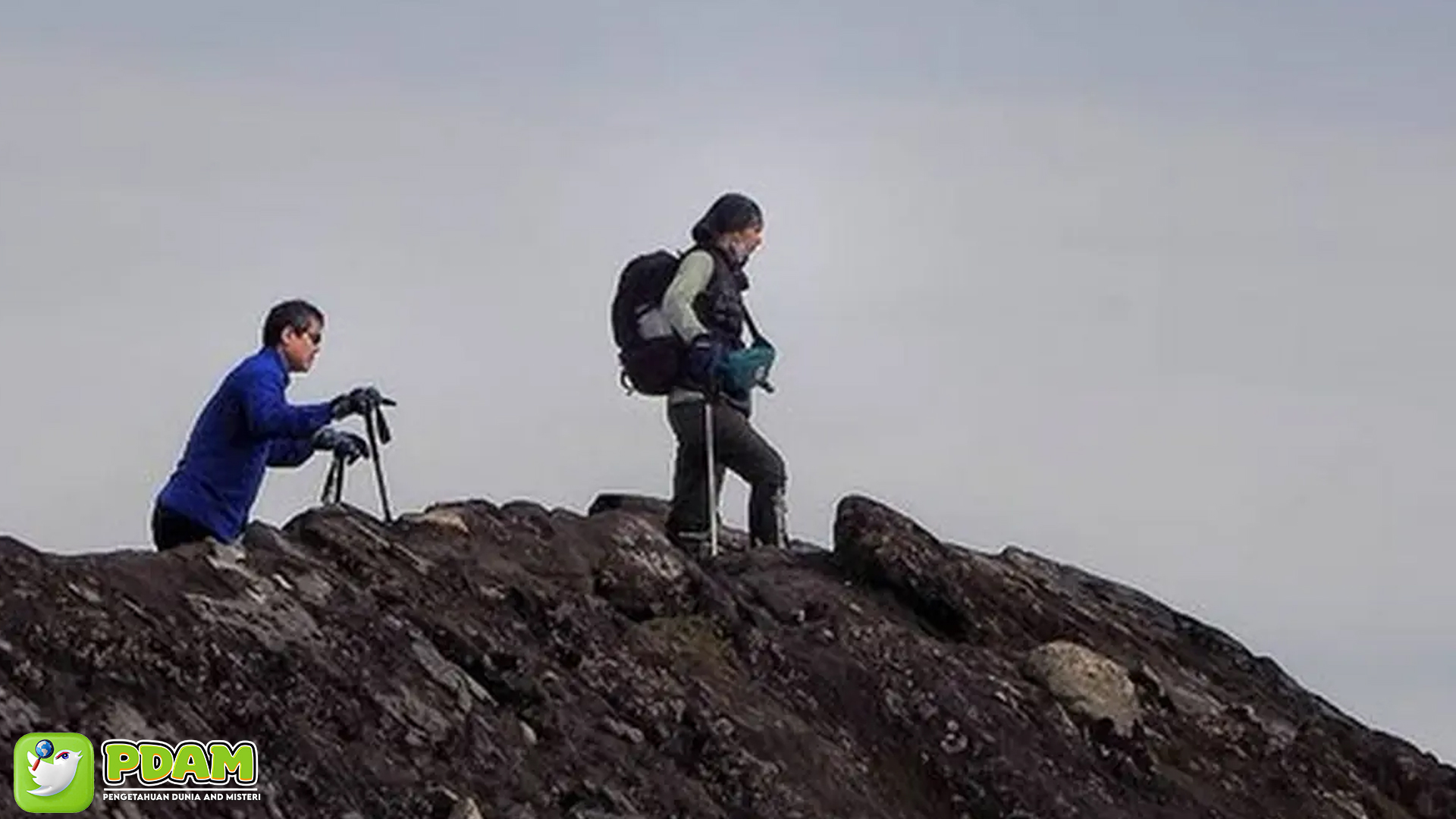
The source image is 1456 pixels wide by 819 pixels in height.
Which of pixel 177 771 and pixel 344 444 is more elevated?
pixel 344 444

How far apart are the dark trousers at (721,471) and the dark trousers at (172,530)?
537cm

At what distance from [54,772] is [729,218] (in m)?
9.58

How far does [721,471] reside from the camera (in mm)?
26094

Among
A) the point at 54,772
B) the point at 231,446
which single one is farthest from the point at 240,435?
the point at 54,772

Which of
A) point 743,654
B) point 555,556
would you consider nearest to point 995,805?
point 743,654

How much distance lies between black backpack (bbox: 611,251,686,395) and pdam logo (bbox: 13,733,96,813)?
342 inches

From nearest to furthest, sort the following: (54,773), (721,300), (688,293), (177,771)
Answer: (54,773) < (177,771) < (688,293) < (721,300)

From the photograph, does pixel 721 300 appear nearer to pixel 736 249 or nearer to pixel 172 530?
pixel 736 249

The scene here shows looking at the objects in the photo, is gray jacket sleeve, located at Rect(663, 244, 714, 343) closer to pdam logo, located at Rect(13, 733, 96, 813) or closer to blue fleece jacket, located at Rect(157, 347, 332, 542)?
blue fleece jacket, located at Rect(157, 347, 332, 542)

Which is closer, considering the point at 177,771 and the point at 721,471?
the point at 177,771

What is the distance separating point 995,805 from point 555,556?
12.3ft

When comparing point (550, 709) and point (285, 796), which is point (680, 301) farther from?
point (285, 796)

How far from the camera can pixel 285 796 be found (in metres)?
18.1

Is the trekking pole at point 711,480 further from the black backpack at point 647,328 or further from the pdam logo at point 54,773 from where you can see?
the pdam logo at point 54,773
